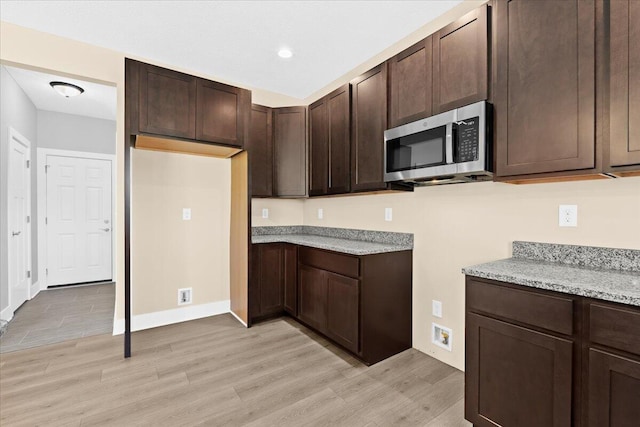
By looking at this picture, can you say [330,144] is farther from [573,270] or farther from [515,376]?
[515,376]

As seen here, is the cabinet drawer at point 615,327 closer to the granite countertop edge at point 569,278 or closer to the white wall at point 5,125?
the granite countertop edge at point 569,278

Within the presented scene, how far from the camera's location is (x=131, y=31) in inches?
102

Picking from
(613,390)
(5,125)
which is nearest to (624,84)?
(613,390)

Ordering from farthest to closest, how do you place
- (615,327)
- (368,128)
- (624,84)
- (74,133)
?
1. (74,133)
2. (368,128)
3. (624,84)
4. (615,327)

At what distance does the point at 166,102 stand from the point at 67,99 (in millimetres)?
2788

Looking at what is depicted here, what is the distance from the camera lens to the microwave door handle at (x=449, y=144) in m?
1.91

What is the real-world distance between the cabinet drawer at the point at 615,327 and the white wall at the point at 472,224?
24.4 inches

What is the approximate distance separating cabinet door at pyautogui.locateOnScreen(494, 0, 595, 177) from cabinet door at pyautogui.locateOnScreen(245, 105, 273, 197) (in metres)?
2.38

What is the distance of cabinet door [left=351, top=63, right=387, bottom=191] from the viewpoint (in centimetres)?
249

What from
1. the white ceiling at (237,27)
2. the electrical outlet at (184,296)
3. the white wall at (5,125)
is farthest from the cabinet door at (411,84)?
the white wall at (5,125)

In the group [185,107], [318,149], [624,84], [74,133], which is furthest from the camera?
[74,133]

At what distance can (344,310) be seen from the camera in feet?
8.25

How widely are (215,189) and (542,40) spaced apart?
316 centimetres

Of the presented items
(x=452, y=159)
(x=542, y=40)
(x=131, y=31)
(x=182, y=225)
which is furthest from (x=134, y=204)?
(x=542, y=40)
